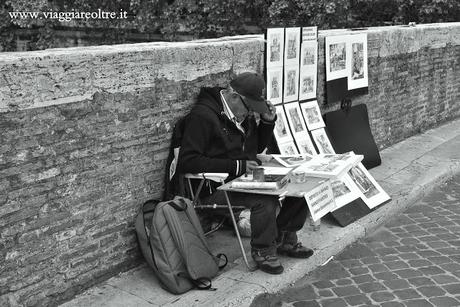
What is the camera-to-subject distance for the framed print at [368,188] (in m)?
5.77

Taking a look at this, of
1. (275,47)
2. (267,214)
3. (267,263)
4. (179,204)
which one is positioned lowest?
(267,263)

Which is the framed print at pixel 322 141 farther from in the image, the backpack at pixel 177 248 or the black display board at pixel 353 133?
the backpack at pixel 177 248

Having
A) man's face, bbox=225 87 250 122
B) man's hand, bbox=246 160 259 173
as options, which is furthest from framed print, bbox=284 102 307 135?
man's hand, bbox=246 160 259 173

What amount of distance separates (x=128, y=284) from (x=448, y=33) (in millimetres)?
7245

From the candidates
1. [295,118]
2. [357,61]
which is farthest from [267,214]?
[357,61]

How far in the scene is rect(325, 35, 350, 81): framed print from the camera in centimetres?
649

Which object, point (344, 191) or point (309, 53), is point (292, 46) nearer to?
point (309, 53)

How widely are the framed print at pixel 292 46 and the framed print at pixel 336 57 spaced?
0.67 meters

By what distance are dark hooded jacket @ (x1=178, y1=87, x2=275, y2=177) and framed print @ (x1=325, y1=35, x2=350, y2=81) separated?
2.09 m

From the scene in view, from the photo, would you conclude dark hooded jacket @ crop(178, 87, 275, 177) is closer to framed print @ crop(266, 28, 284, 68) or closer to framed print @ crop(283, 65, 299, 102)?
framed print @ crop(266, 28, 284, 68)

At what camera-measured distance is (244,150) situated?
4680 millimetres

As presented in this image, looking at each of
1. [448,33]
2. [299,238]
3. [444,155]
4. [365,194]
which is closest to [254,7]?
[448,33]

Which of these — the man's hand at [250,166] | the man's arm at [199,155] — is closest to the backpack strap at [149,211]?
the man's arm at [199,155]

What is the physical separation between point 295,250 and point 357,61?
3233 millimetres
